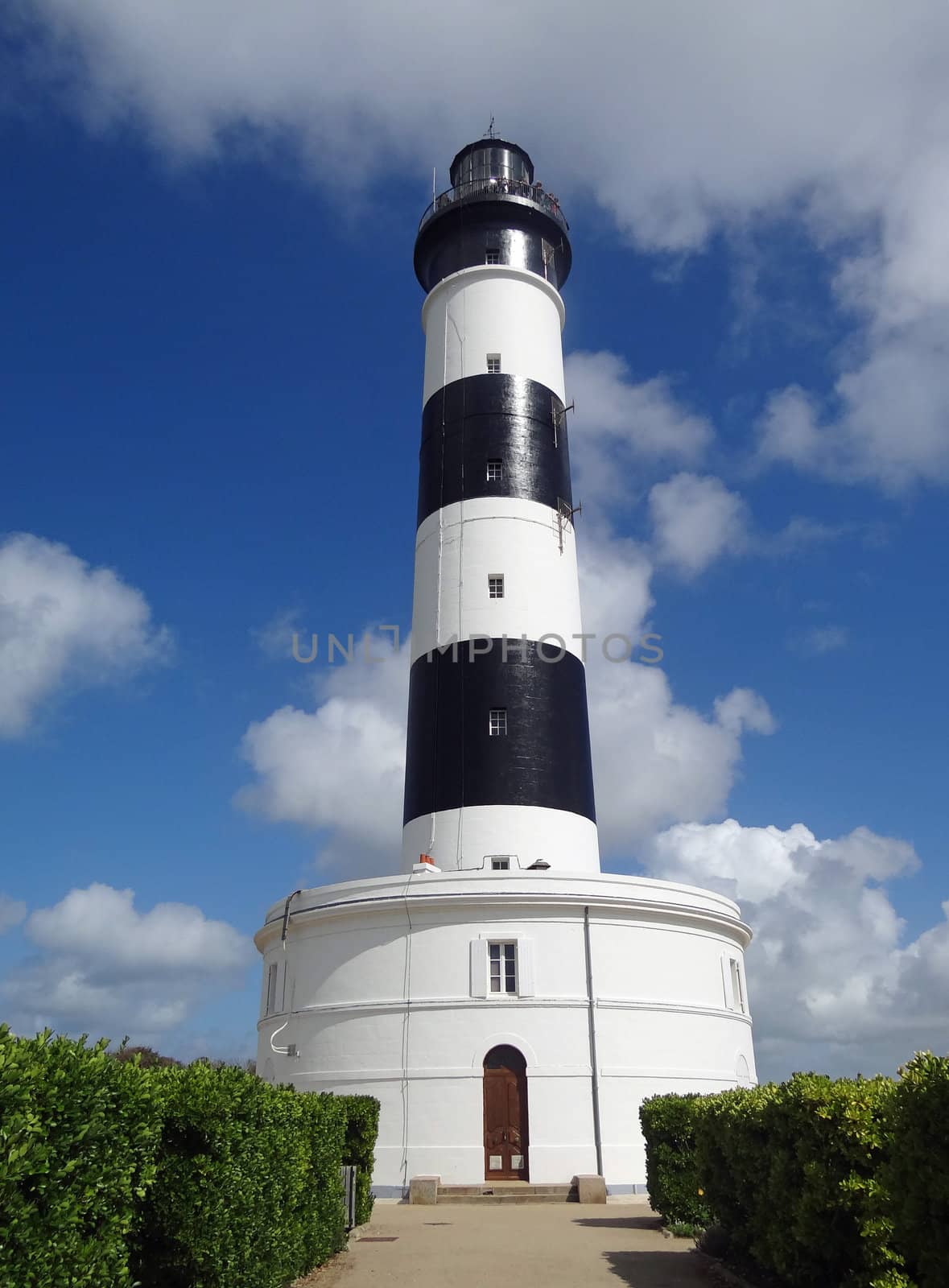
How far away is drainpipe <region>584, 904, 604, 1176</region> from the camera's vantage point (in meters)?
18.9

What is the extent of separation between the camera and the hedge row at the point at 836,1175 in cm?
616

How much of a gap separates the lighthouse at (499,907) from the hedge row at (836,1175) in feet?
22.9

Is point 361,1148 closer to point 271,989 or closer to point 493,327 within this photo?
point 271,989

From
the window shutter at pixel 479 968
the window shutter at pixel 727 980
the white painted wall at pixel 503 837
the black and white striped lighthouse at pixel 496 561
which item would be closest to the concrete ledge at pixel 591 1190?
the window shutter at pixel 479 968

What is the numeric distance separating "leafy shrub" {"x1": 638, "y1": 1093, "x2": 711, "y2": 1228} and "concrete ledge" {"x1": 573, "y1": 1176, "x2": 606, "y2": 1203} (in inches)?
105

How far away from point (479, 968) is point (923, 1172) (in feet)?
47.4

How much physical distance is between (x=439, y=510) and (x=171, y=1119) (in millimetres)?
20479

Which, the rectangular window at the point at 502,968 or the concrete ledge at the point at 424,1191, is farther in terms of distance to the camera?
the rectangular window at the point at 502,968

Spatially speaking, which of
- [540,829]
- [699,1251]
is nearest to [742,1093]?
[699,1251]

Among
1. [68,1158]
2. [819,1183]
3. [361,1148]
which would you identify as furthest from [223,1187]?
[361,1148]

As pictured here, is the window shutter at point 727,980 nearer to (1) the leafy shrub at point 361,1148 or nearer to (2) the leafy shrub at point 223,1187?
(1) the leafy shrub at point 361,1148

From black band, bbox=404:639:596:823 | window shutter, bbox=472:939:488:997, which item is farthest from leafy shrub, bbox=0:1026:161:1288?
black band, bbox=404:639:596:823

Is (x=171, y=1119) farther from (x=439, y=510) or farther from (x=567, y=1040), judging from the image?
(x=439, y=510)

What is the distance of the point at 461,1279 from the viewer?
10750 mm
